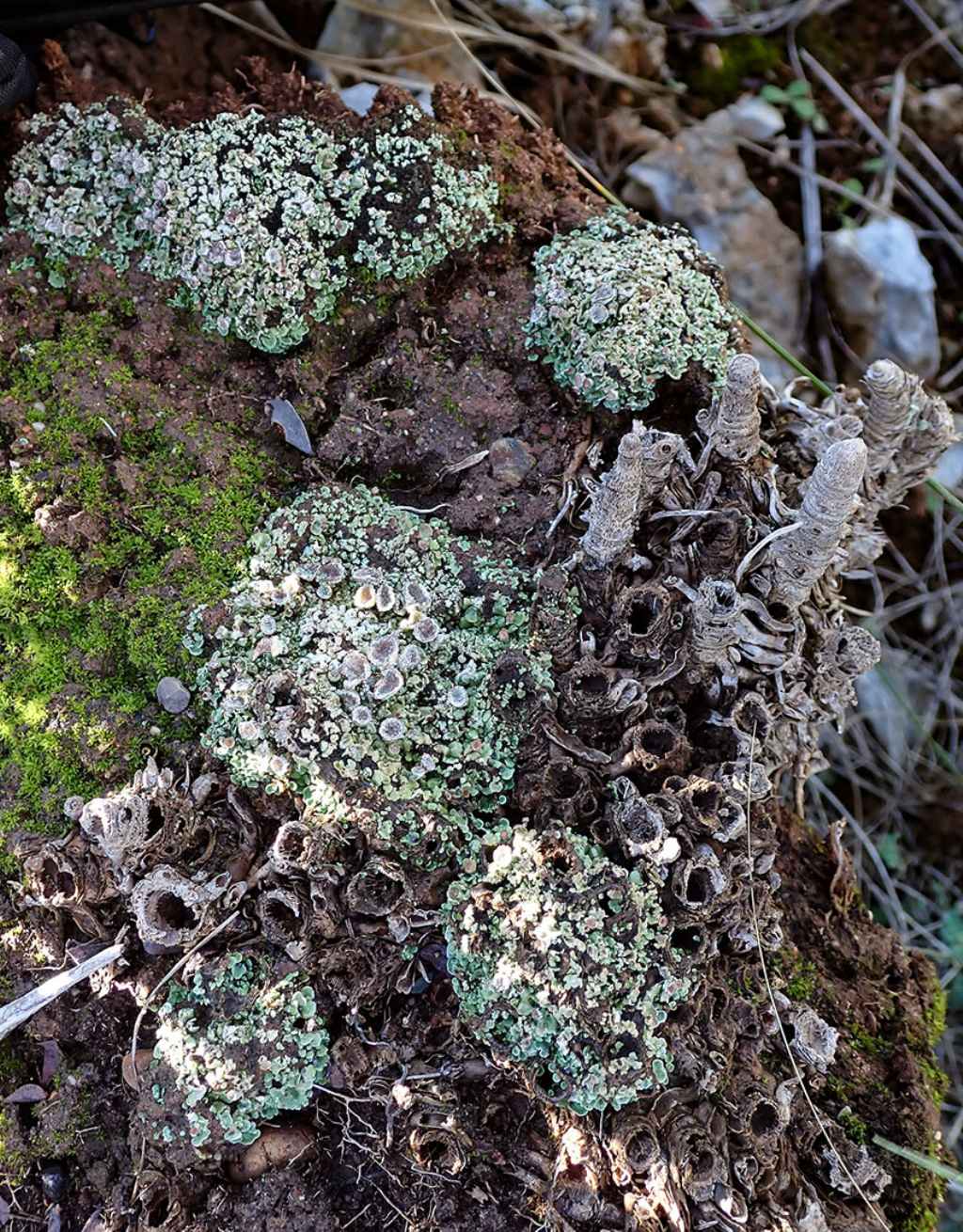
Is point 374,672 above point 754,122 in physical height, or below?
below

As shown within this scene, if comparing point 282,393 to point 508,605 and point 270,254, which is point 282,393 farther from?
point 508,605

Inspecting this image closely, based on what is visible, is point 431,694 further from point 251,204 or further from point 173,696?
point 251,204

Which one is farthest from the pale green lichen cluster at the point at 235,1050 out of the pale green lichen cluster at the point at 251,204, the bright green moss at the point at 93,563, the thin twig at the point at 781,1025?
the pale green lichen cluster at the point at 251,204

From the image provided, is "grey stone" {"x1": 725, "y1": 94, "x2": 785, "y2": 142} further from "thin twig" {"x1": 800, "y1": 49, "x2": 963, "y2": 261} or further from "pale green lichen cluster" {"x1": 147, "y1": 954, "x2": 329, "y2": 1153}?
"pale green lichen cluster" {"x1": 147, "y1": 954, "x2": 329, "y2": 1153}

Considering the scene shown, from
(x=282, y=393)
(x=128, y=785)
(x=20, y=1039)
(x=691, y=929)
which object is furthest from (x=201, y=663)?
(x=691, y=929)

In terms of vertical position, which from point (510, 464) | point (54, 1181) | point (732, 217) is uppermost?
point (732, 217)


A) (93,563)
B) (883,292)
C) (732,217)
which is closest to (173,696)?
(93,563)

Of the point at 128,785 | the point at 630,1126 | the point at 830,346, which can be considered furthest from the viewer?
the point at 830,346
